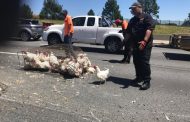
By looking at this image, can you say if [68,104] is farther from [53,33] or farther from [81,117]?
[53,33]

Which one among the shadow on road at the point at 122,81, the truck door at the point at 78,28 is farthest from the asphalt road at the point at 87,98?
the truck door at the point at 78,28

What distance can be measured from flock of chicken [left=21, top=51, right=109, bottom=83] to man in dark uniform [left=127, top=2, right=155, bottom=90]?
0.80 metres

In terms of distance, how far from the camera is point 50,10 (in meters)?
1.59

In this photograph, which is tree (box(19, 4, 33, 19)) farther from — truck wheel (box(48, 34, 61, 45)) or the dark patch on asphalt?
truck wheel (box(48, 34, 61, 45))

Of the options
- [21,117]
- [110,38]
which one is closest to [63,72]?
[21,117]

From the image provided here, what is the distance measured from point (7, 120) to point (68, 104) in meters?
1.41

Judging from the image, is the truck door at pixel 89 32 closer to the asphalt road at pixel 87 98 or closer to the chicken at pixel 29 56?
the asphalt road at pixel 87 98

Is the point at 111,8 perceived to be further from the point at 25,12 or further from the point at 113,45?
the point at 113,45

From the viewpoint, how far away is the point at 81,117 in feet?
19.0

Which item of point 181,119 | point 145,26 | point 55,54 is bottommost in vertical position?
point 181,119

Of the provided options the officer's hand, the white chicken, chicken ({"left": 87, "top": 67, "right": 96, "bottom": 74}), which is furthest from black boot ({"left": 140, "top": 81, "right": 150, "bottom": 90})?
the white chicken

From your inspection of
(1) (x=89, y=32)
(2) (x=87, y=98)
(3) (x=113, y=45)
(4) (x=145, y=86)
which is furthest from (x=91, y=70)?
(1) (x=89, y=32)

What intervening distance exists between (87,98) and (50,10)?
5.60m

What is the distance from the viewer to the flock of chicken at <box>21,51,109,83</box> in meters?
8.98
